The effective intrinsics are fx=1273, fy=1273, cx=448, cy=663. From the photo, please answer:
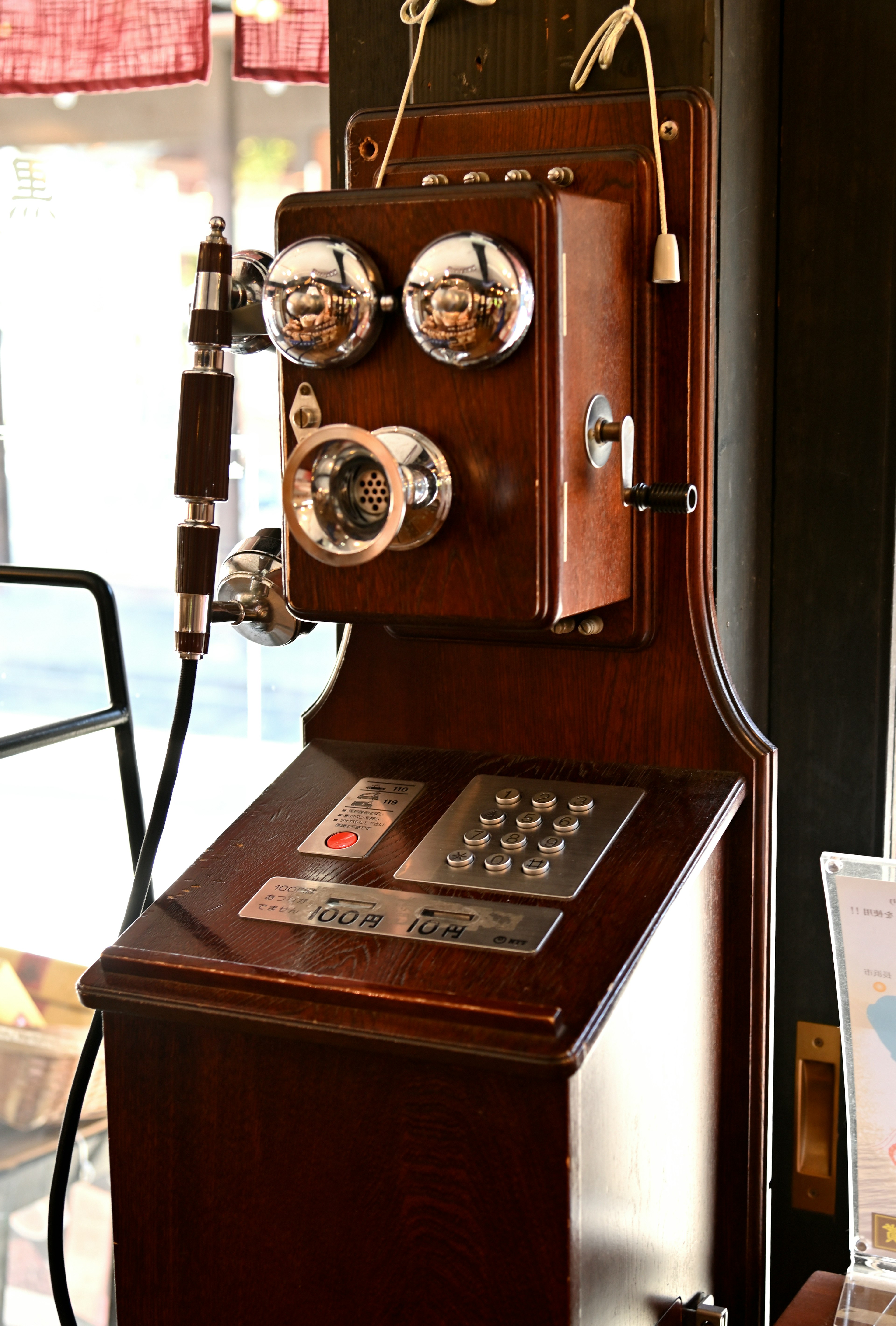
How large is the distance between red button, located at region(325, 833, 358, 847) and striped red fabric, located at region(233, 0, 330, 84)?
162cm

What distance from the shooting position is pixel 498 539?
83 cm

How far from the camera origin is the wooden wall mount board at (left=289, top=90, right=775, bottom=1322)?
3.12ft

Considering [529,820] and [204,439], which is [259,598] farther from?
[529,820]

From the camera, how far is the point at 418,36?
1.04 metres

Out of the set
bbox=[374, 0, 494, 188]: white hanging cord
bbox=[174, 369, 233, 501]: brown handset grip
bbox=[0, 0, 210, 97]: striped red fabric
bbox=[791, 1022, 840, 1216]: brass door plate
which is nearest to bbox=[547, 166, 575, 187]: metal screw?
bbox=[374, 0, 494, 188]: white hanging cord

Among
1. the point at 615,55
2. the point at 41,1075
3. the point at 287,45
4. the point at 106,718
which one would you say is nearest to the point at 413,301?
the point at 615,55

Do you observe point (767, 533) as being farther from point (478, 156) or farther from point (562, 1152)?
point (562, 1152)

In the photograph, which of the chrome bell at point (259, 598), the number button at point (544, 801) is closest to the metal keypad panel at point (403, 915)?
the number button at point (544, 801)

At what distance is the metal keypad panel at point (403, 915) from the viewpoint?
78 cm

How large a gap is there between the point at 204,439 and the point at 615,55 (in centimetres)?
43

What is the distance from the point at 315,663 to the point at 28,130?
130 cm

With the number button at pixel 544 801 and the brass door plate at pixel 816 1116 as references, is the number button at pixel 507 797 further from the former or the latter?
the brass door plate at pixel 816 1116

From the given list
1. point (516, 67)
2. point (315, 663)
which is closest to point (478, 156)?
point (516, 67)

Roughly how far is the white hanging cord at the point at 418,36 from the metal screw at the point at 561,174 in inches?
5.8
